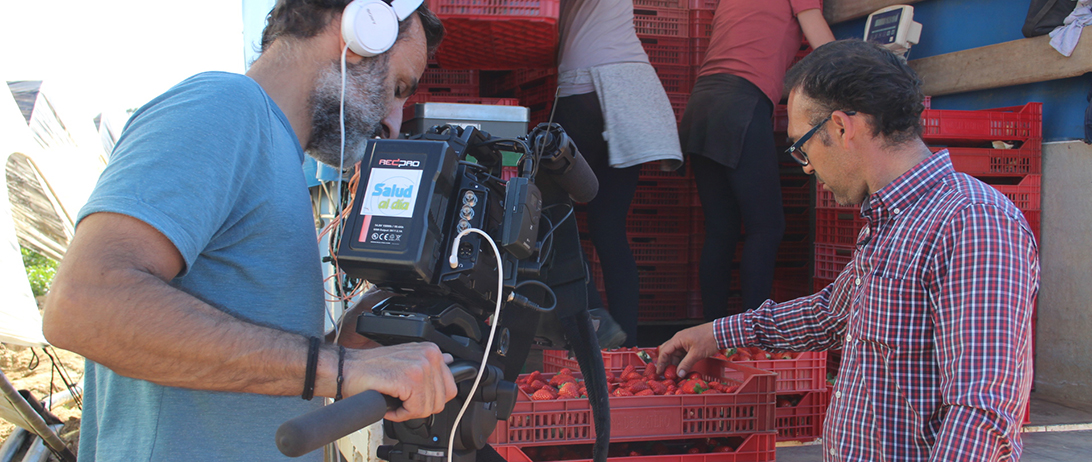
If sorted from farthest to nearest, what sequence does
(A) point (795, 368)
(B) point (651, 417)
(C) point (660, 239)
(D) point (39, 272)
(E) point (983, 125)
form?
(D) point (39, 272) → (C) point (660, 239) → (E) point (983, 125) → (A) point (795, 368) → (B) point (651, 417)

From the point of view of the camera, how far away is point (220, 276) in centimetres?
108

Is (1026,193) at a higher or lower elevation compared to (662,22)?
lower

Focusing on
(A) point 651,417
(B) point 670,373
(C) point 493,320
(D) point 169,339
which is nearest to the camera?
(D) point 169,339

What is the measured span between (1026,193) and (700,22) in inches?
75.8

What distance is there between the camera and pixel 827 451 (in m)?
1.62

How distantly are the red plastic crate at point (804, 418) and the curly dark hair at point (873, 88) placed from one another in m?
1.24

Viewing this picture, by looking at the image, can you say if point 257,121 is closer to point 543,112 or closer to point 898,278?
point 898,278

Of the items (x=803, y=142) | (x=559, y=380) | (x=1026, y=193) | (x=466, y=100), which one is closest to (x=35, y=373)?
(x=466, y=100)

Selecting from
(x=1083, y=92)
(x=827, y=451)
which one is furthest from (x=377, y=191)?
(x=1083, y=92)

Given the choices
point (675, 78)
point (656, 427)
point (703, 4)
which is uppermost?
point (703, 4)

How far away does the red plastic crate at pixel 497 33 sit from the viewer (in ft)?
9.28

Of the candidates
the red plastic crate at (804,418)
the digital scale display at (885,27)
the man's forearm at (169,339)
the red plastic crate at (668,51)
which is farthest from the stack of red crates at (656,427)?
the digital scale display at (885,27)

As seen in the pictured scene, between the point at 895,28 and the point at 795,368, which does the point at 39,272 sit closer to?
the point at 795,368

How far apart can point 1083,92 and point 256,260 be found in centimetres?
388
